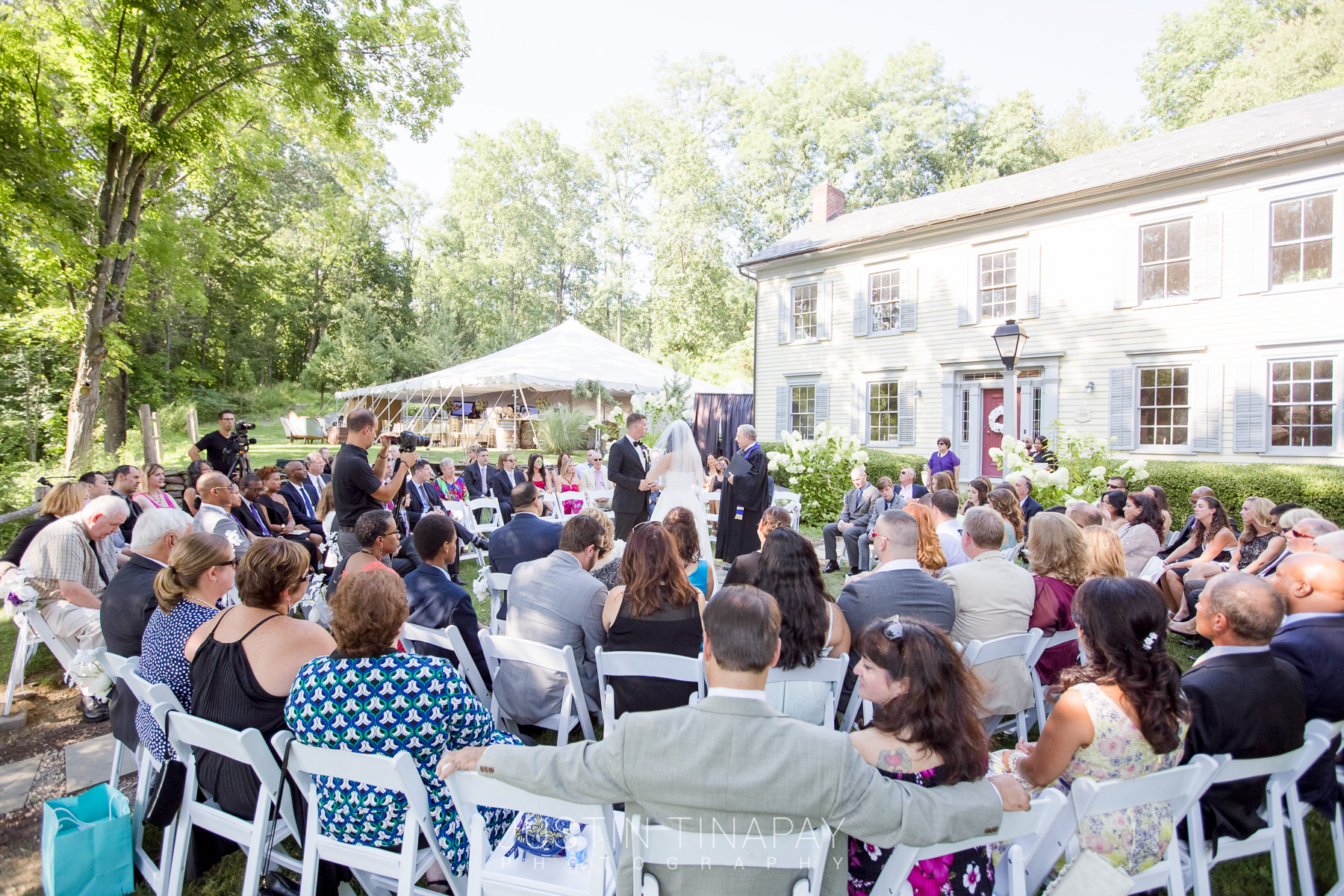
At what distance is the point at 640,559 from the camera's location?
9.46 ft

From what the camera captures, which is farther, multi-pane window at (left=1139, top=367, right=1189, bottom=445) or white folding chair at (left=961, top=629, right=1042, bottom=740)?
multi-pane window at (left=1139, top=367, right=1189, bottom=445)

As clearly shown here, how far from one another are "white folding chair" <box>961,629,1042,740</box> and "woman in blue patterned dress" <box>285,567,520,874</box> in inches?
73.7

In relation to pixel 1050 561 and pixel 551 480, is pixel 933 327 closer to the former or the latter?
pixel 551 480

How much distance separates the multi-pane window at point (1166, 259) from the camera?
1131 cm

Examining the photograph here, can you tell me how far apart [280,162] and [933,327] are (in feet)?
43.3

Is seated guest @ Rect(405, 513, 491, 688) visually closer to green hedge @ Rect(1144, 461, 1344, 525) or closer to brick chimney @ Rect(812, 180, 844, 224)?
green hedge @ Rect(1144, 461, 1344, 525)

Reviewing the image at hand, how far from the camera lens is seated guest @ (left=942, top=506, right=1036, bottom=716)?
305 cm

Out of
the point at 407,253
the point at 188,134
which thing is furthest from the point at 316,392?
the point at 188,134

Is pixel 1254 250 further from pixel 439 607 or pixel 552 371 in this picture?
pixel 552 371

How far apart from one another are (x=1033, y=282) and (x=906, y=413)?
11.2ft

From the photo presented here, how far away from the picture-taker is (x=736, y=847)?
147 centimetres

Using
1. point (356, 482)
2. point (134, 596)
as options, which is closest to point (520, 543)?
point (356, 482)

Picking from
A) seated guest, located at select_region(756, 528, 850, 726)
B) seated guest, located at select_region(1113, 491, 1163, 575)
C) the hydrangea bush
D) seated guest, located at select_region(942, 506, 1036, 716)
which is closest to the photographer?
seated guest, located at select_region(756, 528, 850, 726)

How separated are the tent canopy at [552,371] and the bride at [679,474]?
40.8 feet
